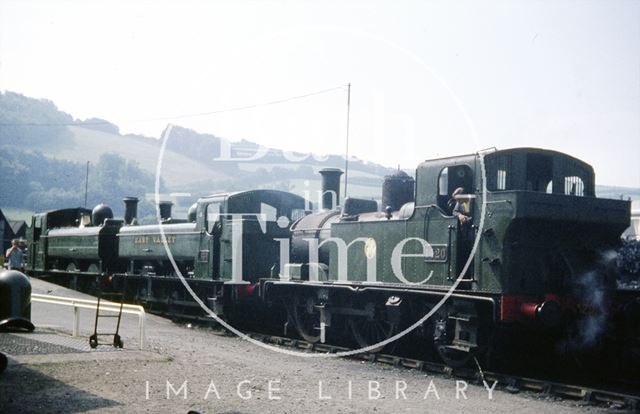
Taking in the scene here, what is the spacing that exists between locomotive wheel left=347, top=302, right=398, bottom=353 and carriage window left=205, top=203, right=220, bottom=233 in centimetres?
478

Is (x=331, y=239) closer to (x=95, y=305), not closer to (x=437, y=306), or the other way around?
(x=437, y=306)

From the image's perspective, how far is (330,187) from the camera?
15.8 m

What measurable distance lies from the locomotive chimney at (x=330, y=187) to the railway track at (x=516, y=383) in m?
3.77

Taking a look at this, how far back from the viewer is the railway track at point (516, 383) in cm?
850

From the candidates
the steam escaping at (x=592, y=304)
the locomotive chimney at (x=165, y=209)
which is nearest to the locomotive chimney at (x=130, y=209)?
the locomotive chimney at (x=165, y=209)

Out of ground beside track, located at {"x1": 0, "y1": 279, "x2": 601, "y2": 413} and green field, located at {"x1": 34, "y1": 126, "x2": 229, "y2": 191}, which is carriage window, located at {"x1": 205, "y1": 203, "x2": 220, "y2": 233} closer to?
ground beside track, located at {"x1": 0, "y1": 279, "x2": 601, "y2": 413}

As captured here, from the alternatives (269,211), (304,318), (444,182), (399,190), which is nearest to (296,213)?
(269,211)

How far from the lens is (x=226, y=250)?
619 inches

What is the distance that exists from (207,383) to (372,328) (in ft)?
15.0

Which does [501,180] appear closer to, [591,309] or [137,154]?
[591,309]

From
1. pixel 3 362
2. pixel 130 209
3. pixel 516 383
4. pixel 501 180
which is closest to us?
pixel 3 362

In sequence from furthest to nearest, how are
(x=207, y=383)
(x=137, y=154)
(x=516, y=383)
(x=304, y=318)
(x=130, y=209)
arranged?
(x=137, y=154), (x=130, y=209), (x=304, y=318), (x=516, y=383), (x=207, y=383)

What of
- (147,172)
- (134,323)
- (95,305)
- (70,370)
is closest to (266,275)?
(134,323)

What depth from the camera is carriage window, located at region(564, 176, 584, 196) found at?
10742 mm
